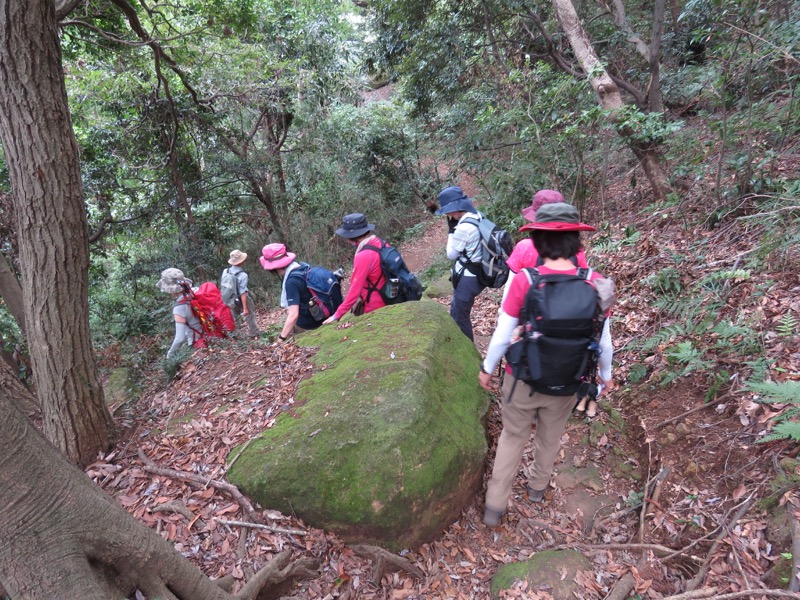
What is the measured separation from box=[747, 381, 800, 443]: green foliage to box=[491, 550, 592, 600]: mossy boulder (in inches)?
59.6

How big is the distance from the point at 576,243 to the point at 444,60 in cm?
1195

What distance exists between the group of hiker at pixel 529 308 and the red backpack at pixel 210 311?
1861 millimetres

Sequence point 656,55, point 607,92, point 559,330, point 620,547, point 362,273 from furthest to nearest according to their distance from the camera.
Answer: point 656,55 → point 607,92 → point 362,273 → point 620,547 → point 559,330

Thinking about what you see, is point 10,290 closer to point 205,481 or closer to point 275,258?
point 275,258

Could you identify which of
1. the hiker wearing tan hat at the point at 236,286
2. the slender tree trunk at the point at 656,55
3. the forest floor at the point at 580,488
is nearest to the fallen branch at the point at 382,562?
the forest floor at the point at 580,488

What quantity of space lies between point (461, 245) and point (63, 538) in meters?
3.86

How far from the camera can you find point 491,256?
464cm

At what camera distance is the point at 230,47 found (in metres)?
9.29

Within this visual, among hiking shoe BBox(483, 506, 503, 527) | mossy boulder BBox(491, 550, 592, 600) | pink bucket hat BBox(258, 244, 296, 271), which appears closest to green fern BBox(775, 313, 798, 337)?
A: mossy boulder BBox(491, 550, 592, 600)

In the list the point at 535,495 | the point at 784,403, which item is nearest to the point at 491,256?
the point at 535,495

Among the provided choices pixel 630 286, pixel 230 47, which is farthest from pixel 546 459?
pixel 230 47

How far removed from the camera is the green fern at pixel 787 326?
3533 mm

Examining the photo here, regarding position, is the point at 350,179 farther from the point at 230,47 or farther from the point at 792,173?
the point at 792,173

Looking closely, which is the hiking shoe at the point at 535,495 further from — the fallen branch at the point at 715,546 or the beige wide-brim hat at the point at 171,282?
the beige wide-brim hat at the point at 171,282
